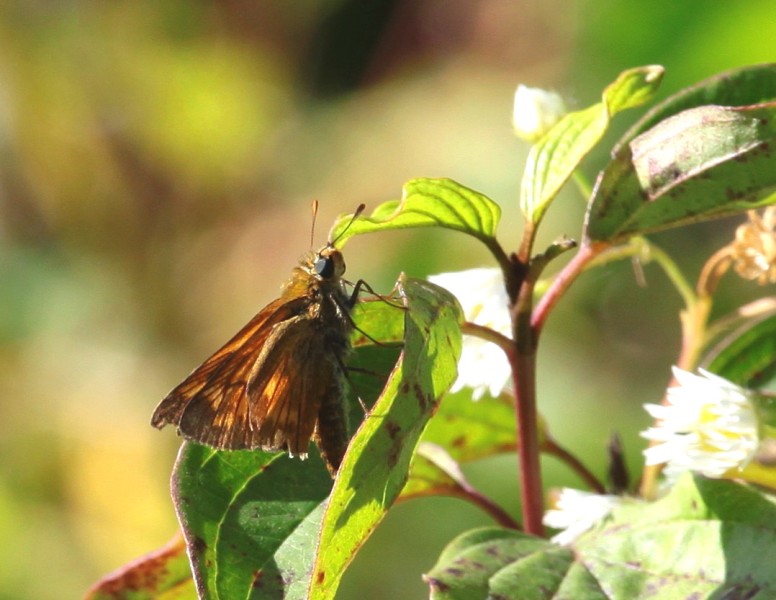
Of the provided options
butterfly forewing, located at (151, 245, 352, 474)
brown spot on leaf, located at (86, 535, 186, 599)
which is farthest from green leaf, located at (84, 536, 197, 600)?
butterfly forewing, located at (151, 245, 352, 474)

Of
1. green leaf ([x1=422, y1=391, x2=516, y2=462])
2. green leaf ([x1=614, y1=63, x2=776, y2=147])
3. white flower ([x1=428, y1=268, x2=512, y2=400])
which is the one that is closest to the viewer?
green leaf ([x1=614, y1=63, x2=776, y2=147])

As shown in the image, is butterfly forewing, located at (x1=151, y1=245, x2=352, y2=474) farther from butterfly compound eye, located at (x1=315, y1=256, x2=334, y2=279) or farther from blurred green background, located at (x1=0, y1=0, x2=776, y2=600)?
blurred green background, located at (x1=0, y1=0, x2=776, y2=600)

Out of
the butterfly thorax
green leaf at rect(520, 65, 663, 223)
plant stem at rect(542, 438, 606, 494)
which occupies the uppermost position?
green leaf at rect(520, 65, 663, 223)

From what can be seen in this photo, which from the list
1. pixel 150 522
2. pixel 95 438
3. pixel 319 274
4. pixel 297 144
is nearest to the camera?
pixel 319 274

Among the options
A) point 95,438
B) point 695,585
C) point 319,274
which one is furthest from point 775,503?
point 95,438

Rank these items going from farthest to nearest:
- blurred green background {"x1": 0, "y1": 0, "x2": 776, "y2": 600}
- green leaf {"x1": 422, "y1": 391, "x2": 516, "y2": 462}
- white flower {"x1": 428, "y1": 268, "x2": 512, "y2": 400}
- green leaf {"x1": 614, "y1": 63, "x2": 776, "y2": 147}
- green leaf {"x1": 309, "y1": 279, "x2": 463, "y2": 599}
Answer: blurred green background {"x1": 0, "y1": 0, "x2": 776, "y2": 600} < green leaf {"x1": 422, "y1": 391, "x2": 516, "y2": 462} < white flower {"x1": 428, "y1": 268, "x2": 512, "y2": 400} < green leaf {"x1": 614, "y1": 63, "x2": 776, "y2": 147} < green leaf {"x1": 309, "y1": 279, "x2": 463, "y2": 599}

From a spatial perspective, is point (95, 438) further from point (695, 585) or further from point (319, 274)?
point (695, 585)

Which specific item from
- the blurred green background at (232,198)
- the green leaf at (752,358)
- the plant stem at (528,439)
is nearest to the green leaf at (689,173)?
the plant stem at (528,439)

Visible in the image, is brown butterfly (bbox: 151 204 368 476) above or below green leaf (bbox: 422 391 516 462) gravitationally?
above
